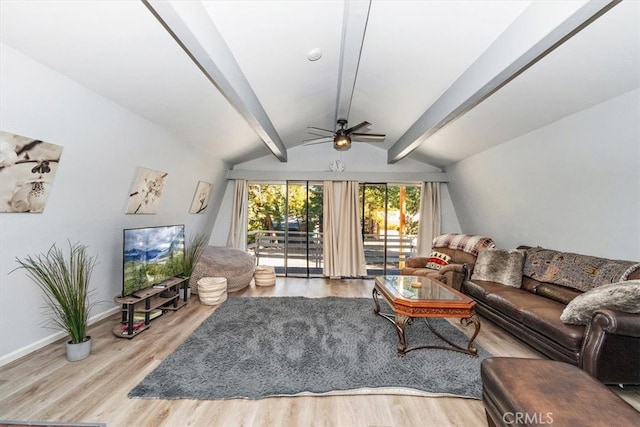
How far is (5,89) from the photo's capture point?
1752 mm

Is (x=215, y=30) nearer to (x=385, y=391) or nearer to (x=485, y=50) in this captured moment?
(x=485, y=50)

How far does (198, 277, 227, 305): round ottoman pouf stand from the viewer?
12.8 ft

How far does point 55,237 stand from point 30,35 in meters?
1.72

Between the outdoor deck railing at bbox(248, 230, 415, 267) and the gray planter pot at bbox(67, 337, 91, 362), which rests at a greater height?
the outdoor deck railing at bbox(248, 230, 415, 267)

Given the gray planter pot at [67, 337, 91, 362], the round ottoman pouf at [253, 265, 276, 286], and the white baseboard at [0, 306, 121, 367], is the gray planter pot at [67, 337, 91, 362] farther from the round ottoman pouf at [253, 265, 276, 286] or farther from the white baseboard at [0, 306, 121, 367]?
the round ottoman pouf at [253, 265, 276, 286]

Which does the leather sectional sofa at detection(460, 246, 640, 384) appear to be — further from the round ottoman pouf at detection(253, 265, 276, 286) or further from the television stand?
the television stand

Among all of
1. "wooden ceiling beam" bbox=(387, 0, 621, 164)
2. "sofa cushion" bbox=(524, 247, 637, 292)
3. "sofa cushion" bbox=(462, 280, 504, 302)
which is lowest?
"sofa cushion" bbox=(462, 280, 504, 302)

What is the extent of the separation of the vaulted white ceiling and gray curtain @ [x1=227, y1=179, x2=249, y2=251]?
2325 millimetres

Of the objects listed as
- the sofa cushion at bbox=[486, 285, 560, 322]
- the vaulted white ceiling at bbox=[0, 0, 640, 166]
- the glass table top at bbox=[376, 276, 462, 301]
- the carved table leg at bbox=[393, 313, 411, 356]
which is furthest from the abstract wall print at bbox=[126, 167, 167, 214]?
the sofa cushion at bbox=[486, 285, 560, 322]

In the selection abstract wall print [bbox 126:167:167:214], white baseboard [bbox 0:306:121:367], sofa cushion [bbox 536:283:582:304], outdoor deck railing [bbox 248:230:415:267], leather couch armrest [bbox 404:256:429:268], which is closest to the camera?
white baseboard [bbox 0:306:121:367]

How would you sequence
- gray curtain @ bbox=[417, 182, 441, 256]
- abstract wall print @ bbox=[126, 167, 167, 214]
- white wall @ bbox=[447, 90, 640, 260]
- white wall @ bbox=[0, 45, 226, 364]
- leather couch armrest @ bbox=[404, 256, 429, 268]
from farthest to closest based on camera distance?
gray curtain @ bbox=[417, 182, 441, 256] → leather couch armrest @ bbox=[404, 256, 429, 268] → abstract wall print @ bbox=[126, 167, 167, 214] → white wall @ bbox=[447, 90, 640, 260] → white wall @ bbox=[0, 45, 226, 364]

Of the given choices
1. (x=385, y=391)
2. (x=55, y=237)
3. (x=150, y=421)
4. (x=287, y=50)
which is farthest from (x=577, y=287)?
(x=55, y=237)

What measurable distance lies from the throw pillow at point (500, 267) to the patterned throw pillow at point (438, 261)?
54cm

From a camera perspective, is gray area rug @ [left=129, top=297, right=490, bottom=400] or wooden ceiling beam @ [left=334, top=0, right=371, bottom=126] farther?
gray area rug @ [left=129, top=297, right=490, bottom=400]
